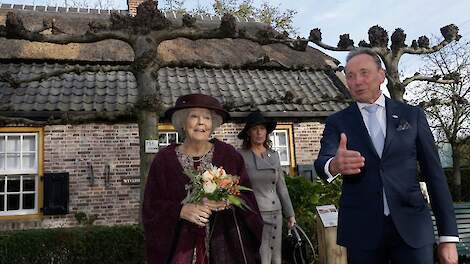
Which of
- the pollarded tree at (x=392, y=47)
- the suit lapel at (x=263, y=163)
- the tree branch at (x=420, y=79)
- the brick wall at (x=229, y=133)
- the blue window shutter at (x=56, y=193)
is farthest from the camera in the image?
the brick wall at (x=229, y=133)

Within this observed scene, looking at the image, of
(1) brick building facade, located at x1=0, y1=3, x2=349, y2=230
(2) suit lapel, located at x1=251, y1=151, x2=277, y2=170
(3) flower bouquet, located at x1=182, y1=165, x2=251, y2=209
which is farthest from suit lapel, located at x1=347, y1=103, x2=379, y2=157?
(1) brick building facade, located at x1=0, y1=3, x2=349, y2=230

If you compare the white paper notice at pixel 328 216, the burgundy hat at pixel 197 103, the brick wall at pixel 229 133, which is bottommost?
the white paper notice at pixel 328 216

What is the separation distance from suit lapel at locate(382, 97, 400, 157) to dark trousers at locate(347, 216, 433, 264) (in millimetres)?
391

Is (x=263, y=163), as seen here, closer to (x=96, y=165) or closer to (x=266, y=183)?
(x=266, y=183)

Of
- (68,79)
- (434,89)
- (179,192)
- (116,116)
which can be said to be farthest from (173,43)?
(434,89)

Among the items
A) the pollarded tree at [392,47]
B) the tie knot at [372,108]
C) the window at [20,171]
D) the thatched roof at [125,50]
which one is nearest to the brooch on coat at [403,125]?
the tie knot at [372,108]

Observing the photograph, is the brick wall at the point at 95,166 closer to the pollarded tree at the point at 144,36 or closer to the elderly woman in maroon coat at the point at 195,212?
the pollarded tree at the point at 144,36

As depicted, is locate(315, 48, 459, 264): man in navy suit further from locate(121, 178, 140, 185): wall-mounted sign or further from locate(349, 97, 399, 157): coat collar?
locate(121, 178, 140, 185): wall-mounted sign

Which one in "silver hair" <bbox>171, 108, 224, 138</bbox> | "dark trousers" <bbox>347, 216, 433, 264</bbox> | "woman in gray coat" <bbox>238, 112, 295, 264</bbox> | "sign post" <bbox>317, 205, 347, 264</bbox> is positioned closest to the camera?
"dark trousers" <bbox>347, 216, 433, 264</bbox>

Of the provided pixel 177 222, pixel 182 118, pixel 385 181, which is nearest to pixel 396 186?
pixel 385 181

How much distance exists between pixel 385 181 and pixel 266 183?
86.3 inches

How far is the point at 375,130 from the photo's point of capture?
244 cm

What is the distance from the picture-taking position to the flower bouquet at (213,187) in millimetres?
2551

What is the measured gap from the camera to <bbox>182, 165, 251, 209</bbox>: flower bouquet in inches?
100
